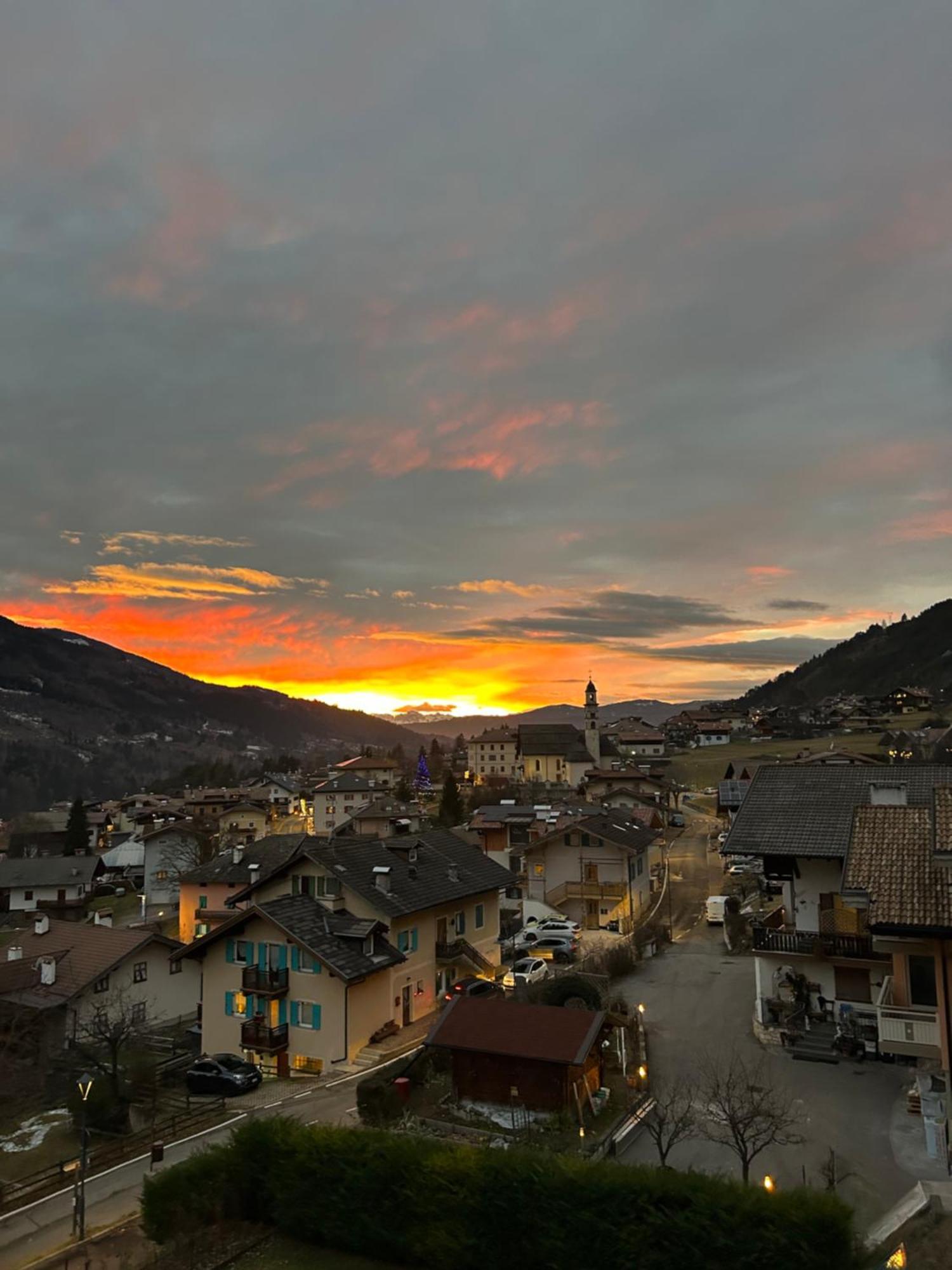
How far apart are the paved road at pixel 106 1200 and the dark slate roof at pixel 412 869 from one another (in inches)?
382

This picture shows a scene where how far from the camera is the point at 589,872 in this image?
56875mm

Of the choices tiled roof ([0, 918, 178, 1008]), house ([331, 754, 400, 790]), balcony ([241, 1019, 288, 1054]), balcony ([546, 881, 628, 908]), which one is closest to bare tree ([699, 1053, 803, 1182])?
balcony ([241, 1019, 288, 1054])

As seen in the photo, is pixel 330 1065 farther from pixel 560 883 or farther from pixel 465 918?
pixel 560 883

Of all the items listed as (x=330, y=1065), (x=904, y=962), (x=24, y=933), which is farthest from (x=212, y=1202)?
(x=24, y=933)

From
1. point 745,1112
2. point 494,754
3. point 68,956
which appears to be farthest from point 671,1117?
point 494,754

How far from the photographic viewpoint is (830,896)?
90.2 feet

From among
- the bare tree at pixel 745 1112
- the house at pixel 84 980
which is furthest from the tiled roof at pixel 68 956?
the bare tree at pixel 745 1112

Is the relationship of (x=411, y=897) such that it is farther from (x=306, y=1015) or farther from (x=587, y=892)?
(x=587, y=892)

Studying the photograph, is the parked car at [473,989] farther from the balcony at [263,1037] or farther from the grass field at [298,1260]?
the grass field at [298,1260]

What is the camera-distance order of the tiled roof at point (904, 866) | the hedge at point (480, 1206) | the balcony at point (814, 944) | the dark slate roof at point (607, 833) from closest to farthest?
the hedge at point (480, 1206) → the tiled roof at point (904, 866) → the balcony at point (814, 944) → the dark slate roof at point (607, 833)

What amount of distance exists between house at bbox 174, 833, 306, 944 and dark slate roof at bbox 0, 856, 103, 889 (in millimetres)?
26959

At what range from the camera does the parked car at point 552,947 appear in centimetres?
4600

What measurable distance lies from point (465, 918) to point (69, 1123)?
1884 cm

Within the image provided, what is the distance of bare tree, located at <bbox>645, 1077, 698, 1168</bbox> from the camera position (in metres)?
17.8
